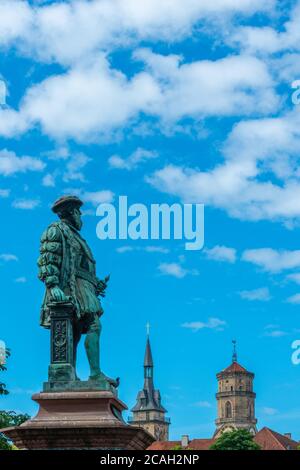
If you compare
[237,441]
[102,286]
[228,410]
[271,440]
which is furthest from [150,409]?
[102,286]

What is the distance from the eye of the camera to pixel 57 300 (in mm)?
14359

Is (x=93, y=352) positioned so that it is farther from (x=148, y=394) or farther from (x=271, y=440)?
(x=148, y=394)

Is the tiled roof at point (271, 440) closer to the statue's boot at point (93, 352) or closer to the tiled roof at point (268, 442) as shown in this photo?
the tiled roof at point (268, 442)

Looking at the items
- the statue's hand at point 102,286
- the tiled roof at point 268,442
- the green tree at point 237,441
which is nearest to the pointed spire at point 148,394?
the tiled roof at point 268,442

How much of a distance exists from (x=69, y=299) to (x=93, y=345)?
0.77 m

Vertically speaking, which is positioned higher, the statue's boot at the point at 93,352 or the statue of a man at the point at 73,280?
the statue of a man at the point at 73,280

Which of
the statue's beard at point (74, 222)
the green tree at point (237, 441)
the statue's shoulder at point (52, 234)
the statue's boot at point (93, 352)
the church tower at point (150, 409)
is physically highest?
the church tower at point (150, 409)

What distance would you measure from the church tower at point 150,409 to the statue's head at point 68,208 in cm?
17157

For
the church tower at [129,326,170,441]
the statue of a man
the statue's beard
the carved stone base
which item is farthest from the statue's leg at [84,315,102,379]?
the church tower at [129,326,170,441]

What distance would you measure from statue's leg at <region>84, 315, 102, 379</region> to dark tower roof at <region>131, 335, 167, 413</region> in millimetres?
174816

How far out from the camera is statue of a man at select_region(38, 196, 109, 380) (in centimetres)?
1452

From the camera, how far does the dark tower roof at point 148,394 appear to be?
188 metres

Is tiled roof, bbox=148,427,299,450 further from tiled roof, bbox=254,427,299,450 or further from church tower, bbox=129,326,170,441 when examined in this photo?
church tower, bbox=129,326,170,441
